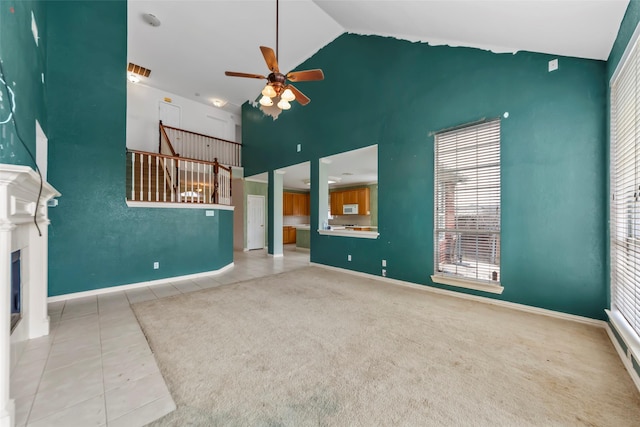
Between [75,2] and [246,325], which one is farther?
[75,2]

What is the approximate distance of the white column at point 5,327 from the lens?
4.29ft

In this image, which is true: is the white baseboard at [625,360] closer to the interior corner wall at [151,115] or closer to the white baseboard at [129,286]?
the white baseboard at [129,286]

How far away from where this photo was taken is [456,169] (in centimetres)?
370

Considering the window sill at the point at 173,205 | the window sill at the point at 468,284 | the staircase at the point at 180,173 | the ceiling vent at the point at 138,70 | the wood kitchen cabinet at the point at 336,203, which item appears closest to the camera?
the window sill at the point at 468,284

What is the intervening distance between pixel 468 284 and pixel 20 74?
18.1ft

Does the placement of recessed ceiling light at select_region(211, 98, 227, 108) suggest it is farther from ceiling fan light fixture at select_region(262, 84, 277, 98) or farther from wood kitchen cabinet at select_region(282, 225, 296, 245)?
ceiling fan light fixture at select_region(262, 84, 277, 98)

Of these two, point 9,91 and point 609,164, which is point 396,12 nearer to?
point 609,164

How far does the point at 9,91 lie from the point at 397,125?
4.59m

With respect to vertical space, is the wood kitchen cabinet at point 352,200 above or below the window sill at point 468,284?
above

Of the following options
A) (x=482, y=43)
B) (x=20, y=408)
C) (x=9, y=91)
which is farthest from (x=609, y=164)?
(x=9, y=91)

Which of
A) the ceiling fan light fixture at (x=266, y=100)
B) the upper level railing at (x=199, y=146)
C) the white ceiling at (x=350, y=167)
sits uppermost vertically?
the upper level railing at (x=199, y=146)

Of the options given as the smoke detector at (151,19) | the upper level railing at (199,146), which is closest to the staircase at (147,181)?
the upper level railing at (199,146)

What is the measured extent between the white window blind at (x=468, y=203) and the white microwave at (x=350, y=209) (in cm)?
592

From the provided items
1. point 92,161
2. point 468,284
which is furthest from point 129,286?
point 468,284
